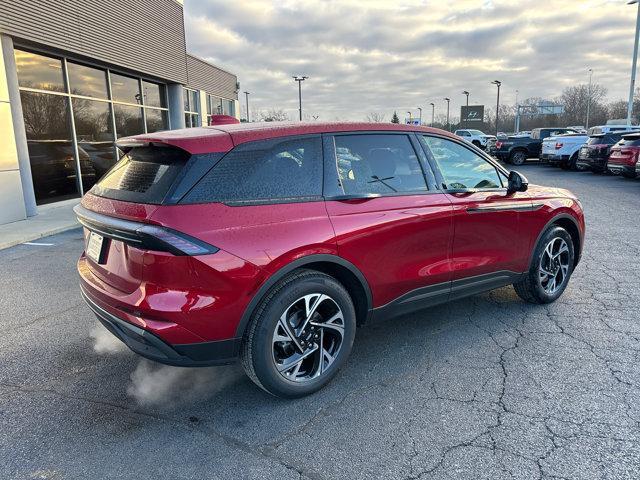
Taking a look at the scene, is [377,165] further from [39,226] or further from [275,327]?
[39,226]

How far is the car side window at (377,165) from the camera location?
3168 millimetres

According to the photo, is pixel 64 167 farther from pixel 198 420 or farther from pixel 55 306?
pixel 198 420

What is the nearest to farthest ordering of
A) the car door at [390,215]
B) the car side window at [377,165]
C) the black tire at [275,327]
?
the black tire at [275,327] < the car door at [390,215] < the car side window at [377,165]

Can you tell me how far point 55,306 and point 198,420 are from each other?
2.78 meters

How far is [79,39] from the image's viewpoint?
11.4 m

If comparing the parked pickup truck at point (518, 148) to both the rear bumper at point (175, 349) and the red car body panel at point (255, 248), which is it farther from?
the rear bumper at point (175, 349)

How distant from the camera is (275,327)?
2.75 metres

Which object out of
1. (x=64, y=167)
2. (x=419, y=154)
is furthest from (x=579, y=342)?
(x=64, y=167)

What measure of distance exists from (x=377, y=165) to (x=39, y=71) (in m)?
10.8

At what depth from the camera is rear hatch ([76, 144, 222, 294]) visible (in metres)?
2.44

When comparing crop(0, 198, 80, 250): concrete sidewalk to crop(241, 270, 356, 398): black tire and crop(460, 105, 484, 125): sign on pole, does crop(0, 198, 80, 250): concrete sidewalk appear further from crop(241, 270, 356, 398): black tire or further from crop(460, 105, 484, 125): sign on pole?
crop(460, 105, 484, 125): sign on pole

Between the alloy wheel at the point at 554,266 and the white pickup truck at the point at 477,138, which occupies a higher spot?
the white pickup truck at the point at 477,138

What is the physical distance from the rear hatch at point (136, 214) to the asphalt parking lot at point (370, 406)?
33.5 inches

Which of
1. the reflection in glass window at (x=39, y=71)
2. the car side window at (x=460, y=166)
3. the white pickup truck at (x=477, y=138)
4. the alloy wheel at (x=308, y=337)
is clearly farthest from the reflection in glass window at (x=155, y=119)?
the white pickup truck at (x=477, y=138)
